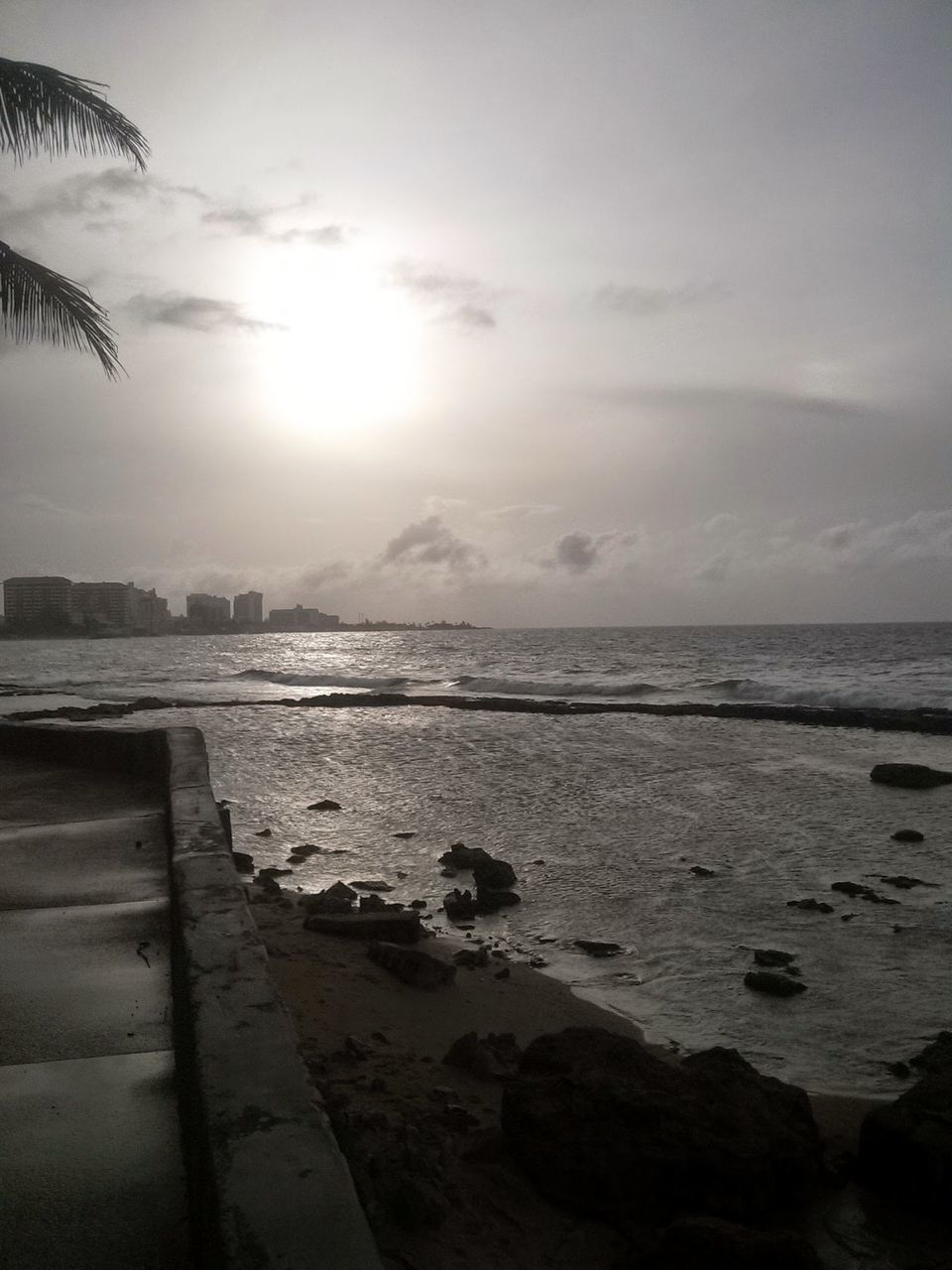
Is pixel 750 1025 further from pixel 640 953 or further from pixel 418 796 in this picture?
pixel 418 796

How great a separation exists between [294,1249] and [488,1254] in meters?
1.75

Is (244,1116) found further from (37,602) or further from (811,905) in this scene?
(37,602)

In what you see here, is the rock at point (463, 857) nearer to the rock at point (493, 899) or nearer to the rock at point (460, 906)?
the rock at point (493, 899)

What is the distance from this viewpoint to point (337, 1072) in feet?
15.3

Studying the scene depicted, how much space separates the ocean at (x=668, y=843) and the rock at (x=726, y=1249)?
2.06 m

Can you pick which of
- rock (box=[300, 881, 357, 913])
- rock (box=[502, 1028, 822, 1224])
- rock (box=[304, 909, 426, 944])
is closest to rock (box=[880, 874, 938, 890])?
rock (box=[304, 909, 426, 944])

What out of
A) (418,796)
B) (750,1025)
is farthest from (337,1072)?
(418,796)

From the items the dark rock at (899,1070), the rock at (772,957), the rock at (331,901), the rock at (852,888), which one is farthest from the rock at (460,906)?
the dark rock at (899,1070)

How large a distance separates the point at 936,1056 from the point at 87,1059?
3877mm

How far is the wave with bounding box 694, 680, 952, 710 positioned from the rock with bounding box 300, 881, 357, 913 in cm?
2772

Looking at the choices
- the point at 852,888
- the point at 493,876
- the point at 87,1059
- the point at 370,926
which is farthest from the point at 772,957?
the point at 87,1059

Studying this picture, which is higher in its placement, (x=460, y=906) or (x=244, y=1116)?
(x=244, y=1116)

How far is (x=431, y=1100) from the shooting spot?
14.7 ft

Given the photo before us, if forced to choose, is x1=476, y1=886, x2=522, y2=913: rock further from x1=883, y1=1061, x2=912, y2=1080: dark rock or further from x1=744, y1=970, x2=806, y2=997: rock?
x1=883, y1=1061, x2=912, y2=1080: dark rock
